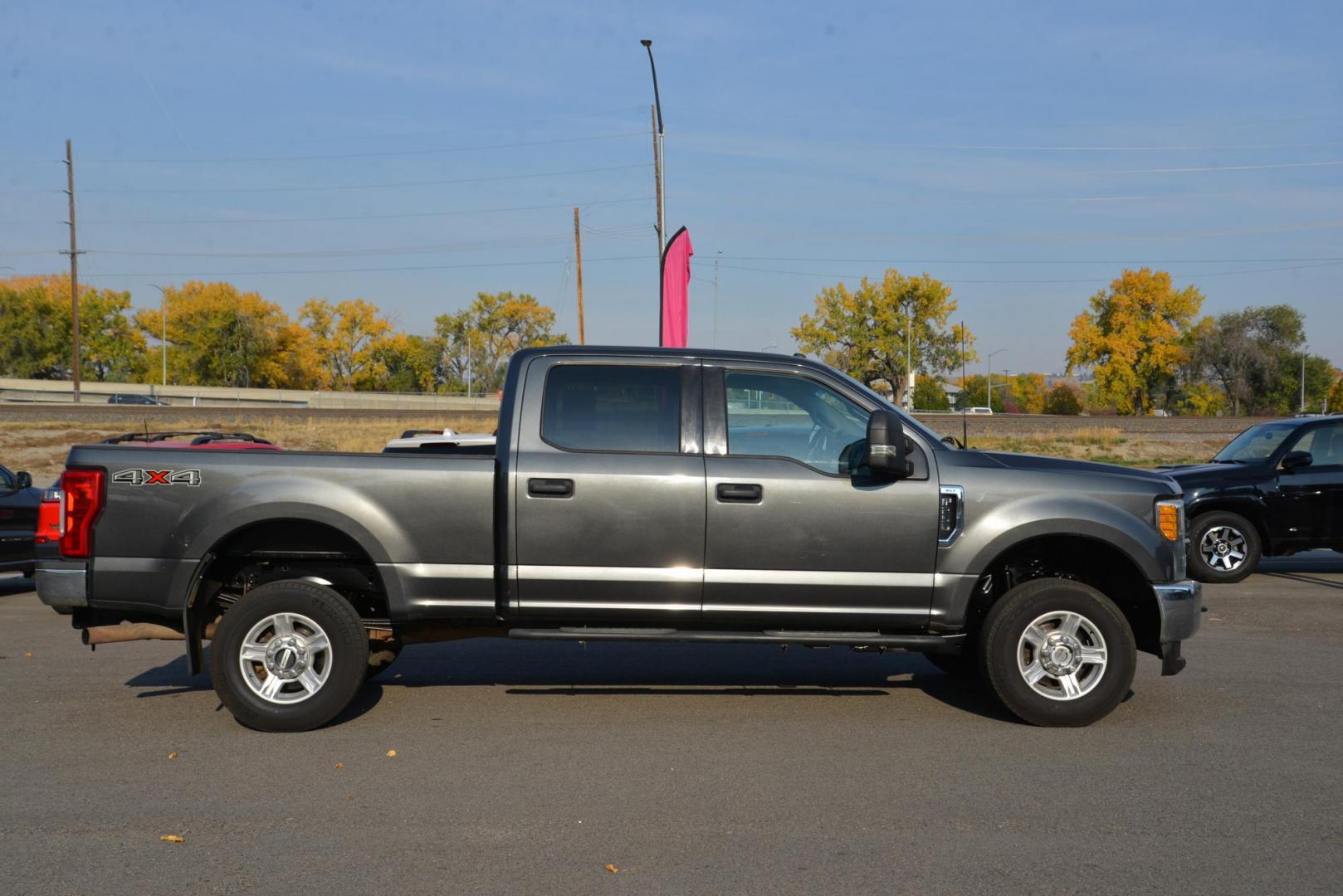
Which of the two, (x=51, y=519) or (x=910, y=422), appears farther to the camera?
(x=910, y=422)

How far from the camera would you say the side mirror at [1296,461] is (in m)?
12.4

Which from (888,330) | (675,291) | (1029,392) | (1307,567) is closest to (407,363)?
(888,330)

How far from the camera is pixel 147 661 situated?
27.1 ft

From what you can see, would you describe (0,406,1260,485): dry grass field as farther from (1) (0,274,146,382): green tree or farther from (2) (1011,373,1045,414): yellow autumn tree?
(2) (1011,373,1045,414): yellow autumn tree

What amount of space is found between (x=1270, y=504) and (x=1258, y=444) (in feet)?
2.99

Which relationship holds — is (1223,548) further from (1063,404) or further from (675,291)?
(1063,404)

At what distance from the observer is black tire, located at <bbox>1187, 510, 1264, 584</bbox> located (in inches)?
488

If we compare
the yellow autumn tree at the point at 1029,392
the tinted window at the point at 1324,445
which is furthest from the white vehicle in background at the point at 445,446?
the yellow autumn tree at the point at 1029,392

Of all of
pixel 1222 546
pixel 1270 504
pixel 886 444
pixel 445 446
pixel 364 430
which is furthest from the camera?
pixel 364 430

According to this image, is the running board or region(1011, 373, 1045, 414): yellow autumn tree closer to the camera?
the running board

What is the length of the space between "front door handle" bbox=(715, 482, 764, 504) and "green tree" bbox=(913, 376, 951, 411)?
74525mm

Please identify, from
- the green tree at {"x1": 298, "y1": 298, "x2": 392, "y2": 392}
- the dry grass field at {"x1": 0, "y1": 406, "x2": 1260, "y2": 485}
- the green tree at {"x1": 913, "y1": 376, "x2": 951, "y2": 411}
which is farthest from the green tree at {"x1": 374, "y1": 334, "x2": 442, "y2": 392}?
the dry grass field at {"x1": 0, "y1": 406, "x2": 1260, "y2": 485}

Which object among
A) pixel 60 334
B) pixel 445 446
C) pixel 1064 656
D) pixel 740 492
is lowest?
pixel 1064 656

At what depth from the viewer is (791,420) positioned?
6.57 meters
